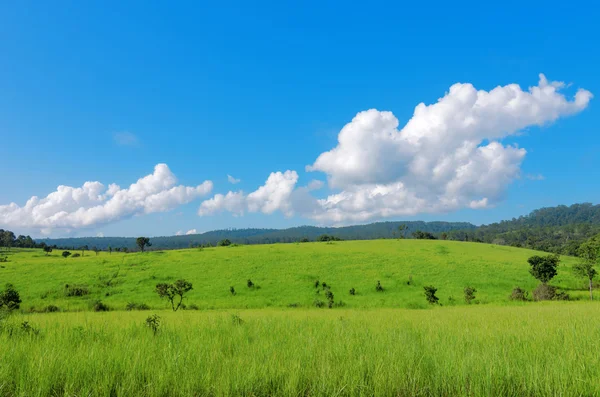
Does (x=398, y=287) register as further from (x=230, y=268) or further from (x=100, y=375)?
(x=100, y=375)

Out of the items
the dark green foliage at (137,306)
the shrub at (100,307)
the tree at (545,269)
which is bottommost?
the dark green foliage at (137,306)

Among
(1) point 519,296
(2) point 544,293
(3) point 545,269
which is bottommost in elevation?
(1) point 519,296

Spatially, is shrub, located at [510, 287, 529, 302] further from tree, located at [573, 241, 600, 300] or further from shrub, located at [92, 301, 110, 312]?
shrub, located at [92, 301, 110, 312]

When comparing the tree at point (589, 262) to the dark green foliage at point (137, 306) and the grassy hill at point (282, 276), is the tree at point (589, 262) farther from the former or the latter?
the dark green foliage at point (137, 306)

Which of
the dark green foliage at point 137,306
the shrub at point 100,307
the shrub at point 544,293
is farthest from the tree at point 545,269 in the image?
the shrub at point 100,307

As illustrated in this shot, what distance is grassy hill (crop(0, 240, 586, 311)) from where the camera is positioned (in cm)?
4550

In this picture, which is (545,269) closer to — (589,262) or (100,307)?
(589,262)

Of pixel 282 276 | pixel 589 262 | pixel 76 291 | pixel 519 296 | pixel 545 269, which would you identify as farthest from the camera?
pixel 282 276

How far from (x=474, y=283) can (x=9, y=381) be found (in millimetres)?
60151

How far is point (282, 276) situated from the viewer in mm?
57906

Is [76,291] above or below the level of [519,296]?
above

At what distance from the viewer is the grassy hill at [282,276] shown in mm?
45500

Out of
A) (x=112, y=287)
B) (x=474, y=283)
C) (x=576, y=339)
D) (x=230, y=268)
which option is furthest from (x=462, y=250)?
(x=576, y=339)

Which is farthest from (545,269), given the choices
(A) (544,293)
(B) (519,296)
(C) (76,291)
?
(C) (76,291)
